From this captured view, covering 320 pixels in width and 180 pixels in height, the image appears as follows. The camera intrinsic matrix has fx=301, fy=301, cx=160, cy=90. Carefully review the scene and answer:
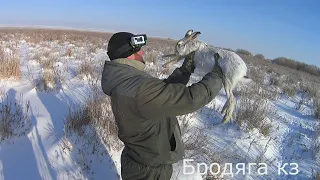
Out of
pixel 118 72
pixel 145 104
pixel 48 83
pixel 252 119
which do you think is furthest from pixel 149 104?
pixel 48 83

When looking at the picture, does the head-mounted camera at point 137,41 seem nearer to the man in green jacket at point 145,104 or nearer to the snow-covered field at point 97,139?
the man in green jacket at point 145,104

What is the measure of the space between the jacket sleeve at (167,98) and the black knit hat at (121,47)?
0.82ft

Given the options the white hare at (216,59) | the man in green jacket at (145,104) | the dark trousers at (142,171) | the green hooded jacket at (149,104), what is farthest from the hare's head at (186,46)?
the dark trousers at (142,171)

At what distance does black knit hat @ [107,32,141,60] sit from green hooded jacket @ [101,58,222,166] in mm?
42

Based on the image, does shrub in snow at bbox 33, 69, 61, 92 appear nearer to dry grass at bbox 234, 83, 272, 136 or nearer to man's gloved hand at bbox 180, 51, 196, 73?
dry grass at bbox 234, 83, 272, 136

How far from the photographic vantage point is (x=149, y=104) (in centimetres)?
173

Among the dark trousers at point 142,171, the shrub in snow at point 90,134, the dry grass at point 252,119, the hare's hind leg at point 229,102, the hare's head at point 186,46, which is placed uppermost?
the hare's head at point 186,46

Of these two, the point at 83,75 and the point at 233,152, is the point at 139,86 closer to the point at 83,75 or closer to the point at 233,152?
the point at 233,152

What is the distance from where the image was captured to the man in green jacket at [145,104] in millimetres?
1744

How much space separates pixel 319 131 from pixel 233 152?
2366 mm

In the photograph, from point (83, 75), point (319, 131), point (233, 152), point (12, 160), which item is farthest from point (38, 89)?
point (319, 131)

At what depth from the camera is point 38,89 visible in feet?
18.4

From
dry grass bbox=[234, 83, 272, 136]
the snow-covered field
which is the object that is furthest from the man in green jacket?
dry grass bbox=[234, 83, 272, 136]

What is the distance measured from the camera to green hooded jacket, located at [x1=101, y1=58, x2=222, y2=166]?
5.71ft
